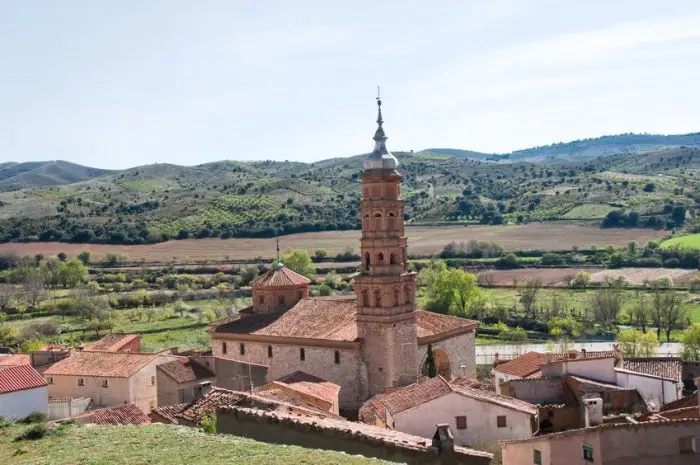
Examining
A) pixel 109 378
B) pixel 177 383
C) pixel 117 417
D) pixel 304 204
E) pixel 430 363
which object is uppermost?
pixel 304 204

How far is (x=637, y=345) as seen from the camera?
181 ft

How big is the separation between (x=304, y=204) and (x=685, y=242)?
6190cm

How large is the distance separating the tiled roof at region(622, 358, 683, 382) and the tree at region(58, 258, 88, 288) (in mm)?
74365

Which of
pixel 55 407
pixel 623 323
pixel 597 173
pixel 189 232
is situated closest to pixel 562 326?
pixel 623 323

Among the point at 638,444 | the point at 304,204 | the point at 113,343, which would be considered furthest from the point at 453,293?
the point at 304,204

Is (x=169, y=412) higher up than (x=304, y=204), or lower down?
lower down

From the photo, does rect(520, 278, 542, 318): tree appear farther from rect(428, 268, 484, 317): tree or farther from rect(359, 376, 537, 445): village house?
rect(359, 376, 537, 445): village house

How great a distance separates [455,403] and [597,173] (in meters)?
174

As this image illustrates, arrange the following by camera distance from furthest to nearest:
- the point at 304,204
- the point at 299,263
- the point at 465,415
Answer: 1. the point at 304,204
2. the point at 299,263
3. the point at 465,415

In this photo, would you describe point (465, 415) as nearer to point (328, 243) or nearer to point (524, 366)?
point (524, 366)

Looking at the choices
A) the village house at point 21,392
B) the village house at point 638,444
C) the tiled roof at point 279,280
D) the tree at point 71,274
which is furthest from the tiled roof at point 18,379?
the tree at point 71,274

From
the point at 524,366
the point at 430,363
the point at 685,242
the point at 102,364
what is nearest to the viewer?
the point at 524,366

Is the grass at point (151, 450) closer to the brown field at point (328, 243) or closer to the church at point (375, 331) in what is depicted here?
the church at point (375, 331)

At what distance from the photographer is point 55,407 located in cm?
3544
